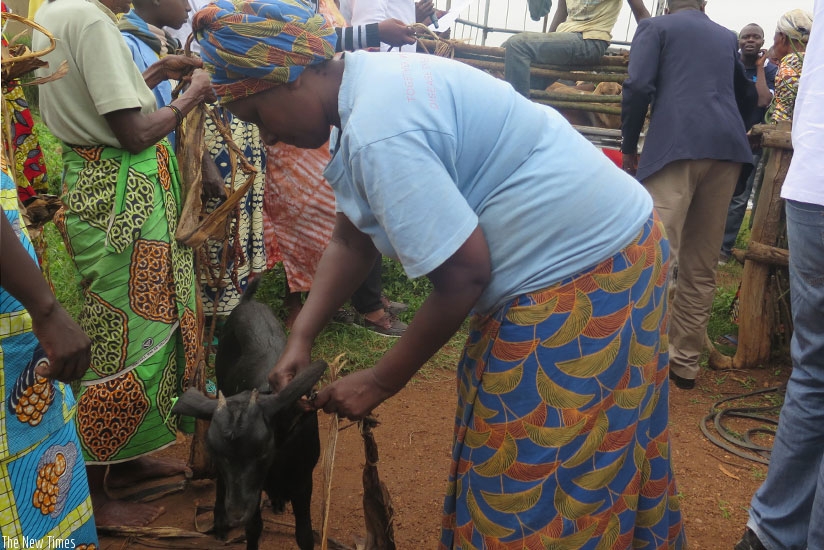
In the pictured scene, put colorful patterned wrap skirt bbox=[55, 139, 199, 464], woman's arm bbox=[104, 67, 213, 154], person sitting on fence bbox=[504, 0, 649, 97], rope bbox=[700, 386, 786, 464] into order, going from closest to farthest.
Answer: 1. woman's arm bbox=[104, 67, 213, 154]
2. colorful patterned wrap skirt bbox=[55, 139, 199, 464]
3. rope bbox=[700, 386, 786, 464]
4. person sitting on fence bbox=[504, 0, 649, 97]

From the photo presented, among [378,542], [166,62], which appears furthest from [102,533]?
[166,62]

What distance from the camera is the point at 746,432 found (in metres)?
4.19

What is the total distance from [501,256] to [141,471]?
265 cm

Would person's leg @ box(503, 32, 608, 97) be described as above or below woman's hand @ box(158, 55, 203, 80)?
below

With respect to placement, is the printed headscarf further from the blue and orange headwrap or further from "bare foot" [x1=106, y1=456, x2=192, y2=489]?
"bare foot" [x1=106, y1=456, x2=192, y2=489]

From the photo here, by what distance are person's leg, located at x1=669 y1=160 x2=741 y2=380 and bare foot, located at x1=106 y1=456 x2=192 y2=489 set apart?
3.27 m

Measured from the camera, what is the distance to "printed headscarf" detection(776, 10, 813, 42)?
6.09 meters

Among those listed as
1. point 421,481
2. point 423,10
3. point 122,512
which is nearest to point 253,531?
point 122,512

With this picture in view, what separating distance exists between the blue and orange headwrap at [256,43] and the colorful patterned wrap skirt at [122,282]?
152 cm

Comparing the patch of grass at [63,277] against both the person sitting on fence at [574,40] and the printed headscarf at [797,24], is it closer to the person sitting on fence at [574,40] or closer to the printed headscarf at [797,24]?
the person sitting on fence at [574,40]

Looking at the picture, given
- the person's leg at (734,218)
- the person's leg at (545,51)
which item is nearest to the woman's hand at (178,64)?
the person's leg at (545,51)

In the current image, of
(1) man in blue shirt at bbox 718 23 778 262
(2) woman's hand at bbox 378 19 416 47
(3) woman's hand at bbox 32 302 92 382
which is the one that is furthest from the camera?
(1) man in blue shirt at bbox 718 23 778 262

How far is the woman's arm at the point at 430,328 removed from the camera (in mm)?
1633

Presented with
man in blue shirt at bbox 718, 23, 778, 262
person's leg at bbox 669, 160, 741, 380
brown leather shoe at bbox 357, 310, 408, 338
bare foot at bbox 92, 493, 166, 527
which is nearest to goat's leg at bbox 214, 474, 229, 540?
bare foot at bbox 92, 493, 166, 527
